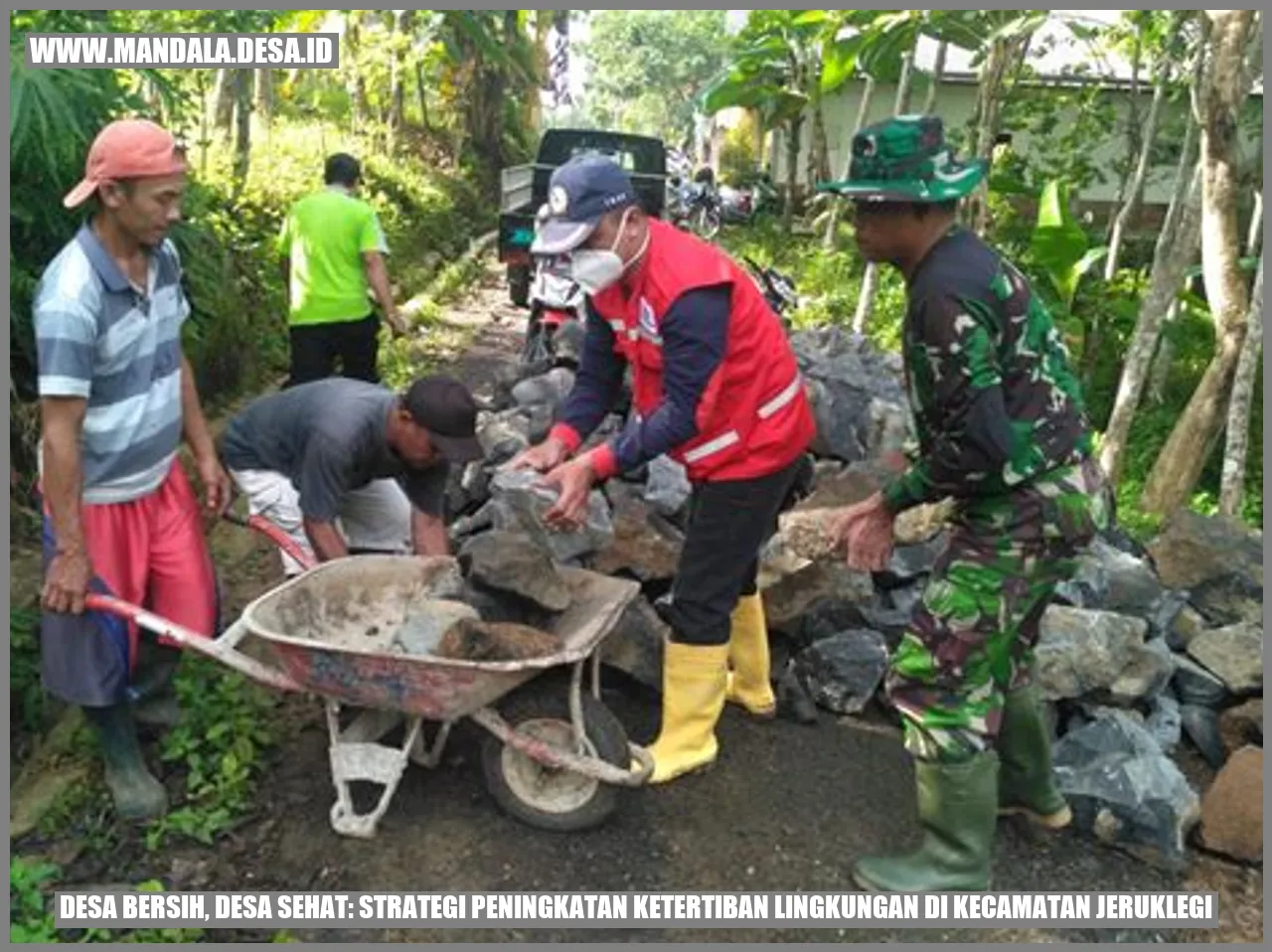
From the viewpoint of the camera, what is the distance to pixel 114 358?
297cm

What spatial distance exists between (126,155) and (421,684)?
155 centimetres

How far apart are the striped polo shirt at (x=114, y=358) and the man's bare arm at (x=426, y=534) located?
860 millimetres

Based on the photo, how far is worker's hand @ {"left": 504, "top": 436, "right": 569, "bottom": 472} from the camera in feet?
11.1

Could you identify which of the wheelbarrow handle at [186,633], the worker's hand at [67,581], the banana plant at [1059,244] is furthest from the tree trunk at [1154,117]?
the worker's hand at [67,581]

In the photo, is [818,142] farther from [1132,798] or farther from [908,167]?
[908,167]

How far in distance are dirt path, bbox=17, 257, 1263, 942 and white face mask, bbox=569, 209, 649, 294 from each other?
155 cm

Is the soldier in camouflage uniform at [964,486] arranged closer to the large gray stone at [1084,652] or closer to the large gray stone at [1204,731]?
the large gray stone at [1084,652]

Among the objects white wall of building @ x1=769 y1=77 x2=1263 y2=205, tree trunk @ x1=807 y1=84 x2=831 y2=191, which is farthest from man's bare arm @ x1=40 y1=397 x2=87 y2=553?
white wall of building @ x1=769 y1=77 x2=1263 y2=205

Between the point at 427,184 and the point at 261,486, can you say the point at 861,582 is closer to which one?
the point at 261,486

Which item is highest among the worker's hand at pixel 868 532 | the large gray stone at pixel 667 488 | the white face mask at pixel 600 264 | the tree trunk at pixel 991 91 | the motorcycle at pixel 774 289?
the tree trunk at pixel 991 91

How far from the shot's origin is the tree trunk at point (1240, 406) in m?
5.90

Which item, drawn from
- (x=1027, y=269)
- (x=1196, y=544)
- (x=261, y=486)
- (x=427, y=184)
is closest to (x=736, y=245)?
(x=427, y=184)

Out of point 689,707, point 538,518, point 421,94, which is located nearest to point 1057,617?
point 689,707

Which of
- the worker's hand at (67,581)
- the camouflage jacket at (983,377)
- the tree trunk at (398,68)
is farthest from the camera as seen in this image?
the tree trunk at (398,68)
